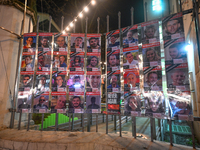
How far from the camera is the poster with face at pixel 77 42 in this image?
385 centimetres

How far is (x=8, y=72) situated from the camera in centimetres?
407

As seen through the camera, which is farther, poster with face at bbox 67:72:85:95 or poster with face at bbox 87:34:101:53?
poster with face at bbox 87:34:101:53

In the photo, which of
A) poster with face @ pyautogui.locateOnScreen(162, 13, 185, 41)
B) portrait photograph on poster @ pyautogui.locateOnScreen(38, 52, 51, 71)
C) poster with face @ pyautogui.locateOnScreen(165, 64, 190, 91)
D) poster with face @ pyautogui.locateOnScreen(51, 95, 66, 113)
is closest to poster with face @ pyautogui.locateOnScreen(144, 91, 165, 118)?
poster with face @ pyautogui.locateOnScreen(165, 64, 190, 91)

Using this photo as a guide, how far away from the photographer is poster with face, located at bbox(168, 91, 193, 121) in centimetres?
263

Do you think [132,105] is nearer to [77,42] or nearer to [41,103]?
[77,42]

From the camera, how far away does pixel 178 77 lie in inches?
111

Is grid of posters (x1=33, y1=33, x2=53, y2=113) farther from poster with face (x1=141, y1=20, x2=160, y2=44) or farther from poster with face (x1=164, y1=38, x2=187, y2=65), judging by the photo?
poster with face (x1=164, y1=38, x2=187, y2=65)

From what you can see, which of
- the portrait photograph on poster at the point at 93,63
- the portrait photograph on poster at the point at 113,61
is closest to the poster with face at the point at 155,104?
the portrait photograph on poster at the point at 113,61

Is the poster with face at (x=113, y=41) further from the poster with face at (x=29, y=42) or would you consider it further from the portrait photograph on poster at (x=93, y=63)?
the poster with face at (x=29, y=42)

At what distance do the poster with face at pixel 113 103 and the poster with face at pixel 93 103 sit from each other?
0.94 feet

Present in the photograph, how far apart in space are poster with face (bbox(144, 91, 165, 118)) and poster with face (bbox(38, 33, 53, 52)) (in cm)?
320

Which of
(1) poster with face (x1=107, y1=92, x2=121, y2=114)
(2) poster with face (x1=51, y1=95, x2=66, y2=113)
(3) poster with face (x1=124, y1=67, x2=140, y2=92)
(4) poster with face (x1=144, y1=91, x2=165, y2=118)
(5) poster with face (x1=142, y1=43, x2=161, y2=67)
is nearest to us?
(4) poster with face (x1=144, y1=91, x2=165, y2=118)

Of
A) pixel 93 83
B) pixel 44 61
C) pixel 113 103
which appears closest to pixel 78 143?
pixel 113 103

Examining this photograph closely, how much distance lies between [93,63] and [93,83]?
0.59m
